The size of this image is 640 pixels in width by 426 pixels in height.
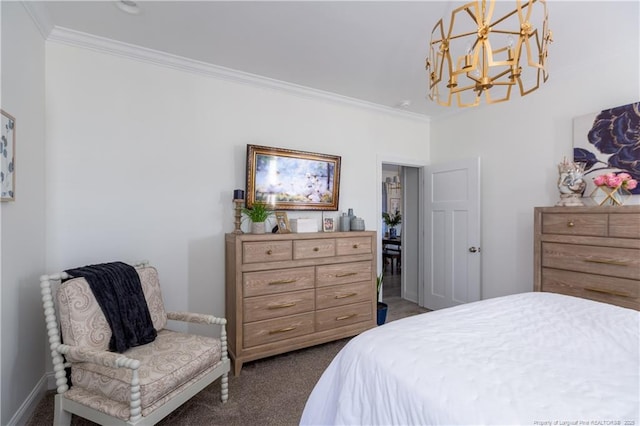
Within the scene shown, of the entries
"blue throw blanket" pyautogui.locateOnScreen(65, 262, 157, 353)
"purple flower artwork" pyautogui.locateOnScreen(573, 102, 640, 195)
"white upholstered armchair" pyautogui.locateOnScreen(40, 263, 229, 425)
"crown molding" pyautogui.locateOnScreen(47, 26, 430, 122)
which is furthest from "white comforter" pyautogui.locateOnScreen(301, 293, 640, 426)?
"crown molding" pyautogui.locateOnScreen(47, 26, 430, 122)

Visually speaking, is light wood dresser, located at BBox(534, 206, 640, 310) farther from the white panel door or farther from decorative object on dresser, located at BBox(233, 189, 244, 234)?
decorative object on dresser, located at BBox(233, 189, 244, 234)

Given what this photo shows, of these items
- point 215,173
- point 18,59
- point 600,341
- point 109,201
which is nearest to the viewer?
point 600,341

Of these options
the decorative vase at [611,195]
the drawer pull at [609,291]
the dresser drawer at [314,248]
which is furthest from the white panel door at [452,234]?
the dresser drawer at [314,248]

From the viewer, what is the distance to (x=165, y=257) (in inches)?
108

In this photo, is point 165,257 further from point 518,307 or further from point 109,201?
point 518,307

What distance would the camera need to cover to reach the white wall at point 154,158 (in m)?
2.39

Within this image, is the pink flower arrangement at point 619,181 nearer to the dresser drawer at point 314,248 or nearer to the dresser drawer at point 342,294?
the dresser drawer at point 342,294

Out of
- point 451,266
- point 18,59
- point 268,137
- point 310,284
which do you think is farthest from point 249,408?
point 451,266

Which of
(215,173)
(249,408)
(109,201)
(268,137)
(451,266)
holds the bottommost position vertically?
(249,408)

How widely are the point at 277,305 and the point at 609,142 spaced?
320 centimetres

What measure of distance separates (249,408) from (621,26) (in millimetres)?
3839

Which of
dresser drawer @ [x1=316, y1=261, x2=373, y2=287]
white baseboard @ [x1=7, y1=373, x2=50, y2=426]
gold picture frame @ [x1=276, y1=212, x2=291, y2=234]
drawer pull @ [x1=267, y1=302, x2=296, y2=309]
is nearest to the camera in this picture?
white baseboard @ [x1=7, y1=373, x2=50, y2=426]

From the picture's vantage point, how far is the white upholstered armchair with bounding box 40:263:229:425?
1.59m

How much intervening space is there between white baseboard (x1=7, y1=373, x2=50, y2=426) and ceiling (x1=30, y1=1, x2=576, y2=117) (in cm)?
261
